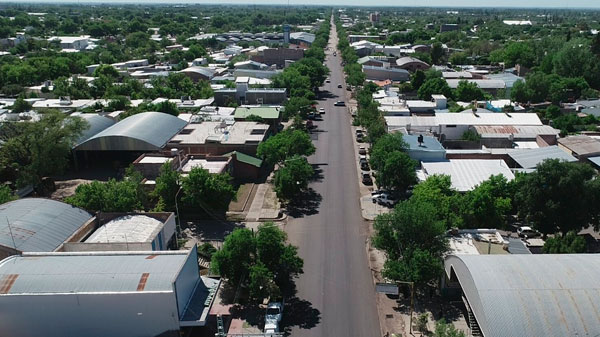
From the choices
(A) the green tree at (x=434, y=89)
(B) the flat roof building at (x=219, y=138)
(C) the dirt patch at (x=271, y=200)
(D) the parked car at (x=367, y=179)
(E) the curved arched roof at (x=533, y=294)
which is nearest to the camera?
(E) the curved arched roof at (x=533, y=294)

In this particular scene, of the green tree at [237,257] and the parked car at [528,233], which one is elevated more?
the green tree at [237,257]

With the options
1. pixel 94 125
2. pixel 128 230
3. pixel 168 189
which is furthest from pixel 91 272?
pixel 94 125

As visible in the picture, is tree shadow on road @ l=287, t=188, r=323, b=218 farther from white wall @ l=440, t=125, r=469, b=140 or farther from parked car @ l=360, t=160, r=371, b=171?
white wall @ l=440, t=125, r=469, b=140

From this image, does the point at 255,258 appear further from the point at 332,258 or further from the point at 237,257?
the point at 332,258

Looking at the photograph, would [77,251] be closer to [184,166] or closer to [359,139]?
[184,166]

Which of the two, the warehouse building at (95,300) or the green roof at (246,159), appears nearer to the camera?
the warehouse building at (95,300)

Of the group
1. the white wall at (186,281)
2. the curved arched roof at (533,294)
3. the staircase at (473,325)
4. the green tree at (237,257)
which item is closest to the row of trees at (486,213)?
the staircase at (473,325)

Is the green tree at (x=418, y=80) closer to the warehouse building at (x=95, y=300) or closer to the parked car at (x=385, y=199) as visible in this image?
the parked car at (x=385, y=199)
